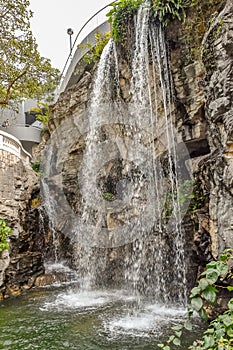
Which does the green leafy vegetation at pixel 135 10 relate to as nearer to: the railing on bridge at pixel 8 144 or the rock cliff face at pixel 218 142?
the rock cliff face at pixel 218 142

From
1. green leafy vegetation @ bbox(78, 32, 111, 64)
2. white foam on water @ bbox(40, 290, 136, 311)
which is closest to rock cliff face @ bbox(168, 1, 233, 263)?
white foam on water @ bbox(40, 290, 136, 311)

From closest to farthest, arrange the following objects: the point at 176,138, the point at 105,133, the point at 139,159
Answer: the point at 176,138, the point at 139,159, the point at 105,133

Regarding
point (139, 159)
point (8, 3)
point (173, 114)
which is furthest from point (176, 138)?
point (8, 3)

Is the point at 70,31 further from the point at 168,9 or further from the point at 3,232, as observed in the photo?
the point at 3,232

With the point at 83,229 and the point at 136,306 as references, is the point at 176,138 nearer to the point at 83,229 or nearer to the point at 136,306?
the point at 136,306

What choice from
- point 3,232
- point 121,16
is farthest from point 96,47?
point 3,232

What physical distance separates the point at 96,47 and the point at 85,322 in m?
10.4

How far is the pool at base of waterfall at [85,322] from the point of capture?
4.21 meters

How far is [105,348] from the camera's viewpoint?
13.2 feet

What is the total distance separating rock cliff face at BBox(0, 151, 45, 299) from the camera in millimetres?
7523

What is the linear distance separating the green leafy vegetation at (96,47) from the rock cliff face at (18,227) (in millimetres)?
5740

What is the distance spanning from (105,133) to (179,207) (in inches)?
183

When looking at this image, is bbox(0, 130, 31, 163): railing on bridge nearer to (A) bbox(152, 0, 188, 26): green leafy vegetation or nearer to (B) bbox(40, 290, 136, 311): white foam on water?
(B) bbox(40, 290, 136, 311): white foam on water

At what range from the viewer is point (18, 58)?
979 cm
